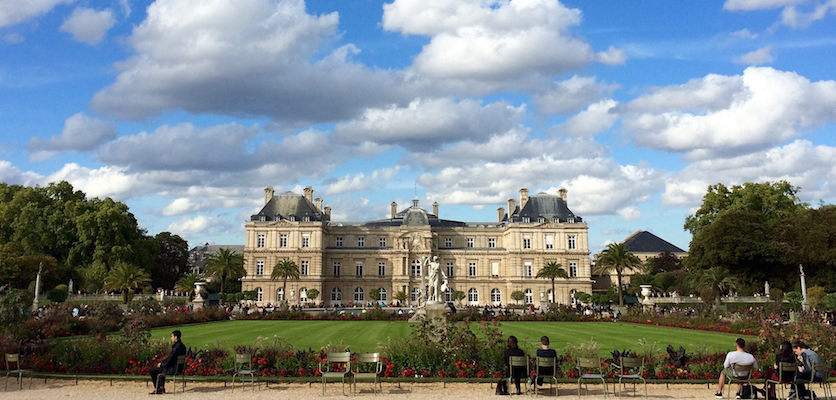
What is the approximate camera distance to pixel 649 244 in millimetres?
104000

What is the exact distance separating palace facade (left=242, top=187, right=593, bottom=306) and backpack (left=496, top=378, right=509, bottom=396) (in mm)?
55227

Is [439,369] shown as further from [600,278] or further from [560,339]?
[600,278]

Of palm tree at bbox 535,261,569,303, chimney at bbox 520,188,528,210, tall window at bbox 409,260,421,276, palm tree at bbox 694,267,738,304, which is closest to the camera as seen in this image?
palm tree at bbox 694,267,738,304

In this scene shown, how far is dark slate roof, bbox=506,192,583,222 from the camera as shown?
73.2 metres

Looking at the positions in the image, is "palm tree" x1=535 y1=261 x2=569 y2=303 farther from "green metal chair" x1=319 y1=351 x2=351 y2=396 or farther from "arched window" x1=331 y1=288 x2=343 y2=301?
"green metal chair" x1=319 y1=351 x2=351 y2=396

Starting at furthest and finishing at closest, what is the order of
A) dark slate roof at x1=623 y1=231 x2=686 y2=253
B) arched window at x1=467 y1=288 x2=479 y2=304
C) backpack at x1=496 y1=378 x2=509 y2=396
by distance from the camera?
dark slate roof at x1=623 y1=231 x2=686 y2=253 → arched window at x1=467 y1=288 x2=479 y2=304 → backpack at x1=496 y1=378 x2=509 y2=396

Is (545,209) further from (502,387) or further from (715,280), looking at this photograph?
(502,387)

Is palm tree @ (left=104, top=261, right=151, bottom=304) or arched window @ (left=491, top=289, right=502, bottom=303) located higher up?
palm tree @ (left=104, top=261, right=151, bottom=304)

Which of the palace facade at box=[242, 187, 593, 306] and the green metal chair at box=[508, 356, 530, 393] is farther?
the palace facade at box=[242, 187, 593, 306]

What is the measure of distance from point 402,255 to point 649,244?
5102cm

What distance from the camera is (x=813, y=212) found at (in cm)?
4606

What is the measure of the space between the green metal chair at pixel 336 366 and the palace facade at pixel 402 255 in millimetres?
53474

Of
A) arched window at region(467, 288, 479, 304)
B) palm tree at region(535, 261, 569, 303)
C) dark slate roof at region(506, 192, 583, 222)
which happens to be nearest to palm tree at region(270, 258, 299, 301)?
arched window at region(467, 288, 479, 304)

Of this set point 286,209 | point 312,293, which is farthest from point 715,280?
point 286,209
